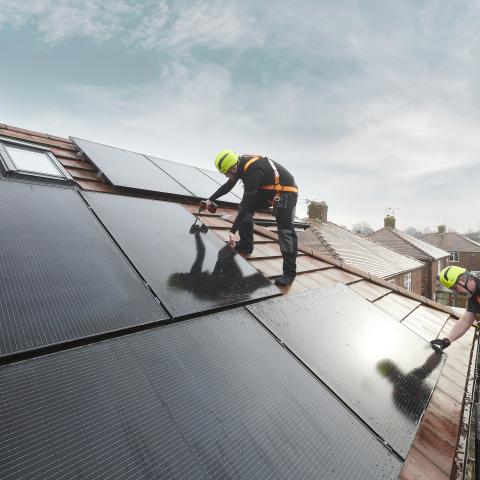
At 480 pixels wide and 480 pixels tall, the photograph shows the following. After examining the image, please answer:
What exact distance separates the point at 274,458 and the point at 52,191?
291 cm

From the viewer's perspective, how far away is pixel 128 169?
504 cm

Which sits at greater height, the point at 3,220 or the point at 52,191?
the point at 52,191

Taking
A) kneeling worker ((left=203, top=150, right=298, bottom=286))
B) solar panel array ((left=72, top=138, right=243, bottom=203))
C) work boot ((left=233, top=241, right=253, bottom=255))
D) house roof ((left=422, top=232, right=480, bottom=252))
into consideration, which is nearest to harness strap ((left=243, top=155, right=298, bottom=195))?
kneeling worker ((left=203, top=150, right=298, bottom=286))

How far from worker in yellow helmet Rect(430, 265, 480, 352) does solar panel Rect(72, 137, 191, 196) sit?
4.16 metres

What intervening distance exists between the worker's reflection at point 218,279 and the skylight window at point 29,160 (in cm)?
197

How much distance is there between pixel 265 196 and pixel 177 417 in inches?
124

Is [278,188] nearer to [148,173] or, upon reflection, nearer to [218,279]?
[218,279]

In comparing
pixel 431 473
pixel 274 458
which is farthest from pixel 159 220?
pixel 431 473

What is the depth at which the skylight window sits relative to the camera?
3.39 m

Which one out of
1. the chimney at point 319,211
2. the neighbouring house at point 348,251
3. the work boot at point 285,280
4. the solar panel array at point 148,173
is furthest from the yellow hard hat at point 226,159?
the chimney at point 319,211

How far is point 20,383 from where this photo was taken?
3.97ft

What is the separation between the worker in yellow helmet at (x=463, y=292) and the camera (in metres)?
3.42

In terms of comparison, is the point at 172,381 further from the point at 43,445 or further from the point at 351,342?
the point at 351,342

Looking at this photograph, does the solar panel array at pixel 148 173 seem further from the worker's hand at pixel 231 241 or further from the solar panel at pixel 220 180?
the worker's hand at pixel 231 241
